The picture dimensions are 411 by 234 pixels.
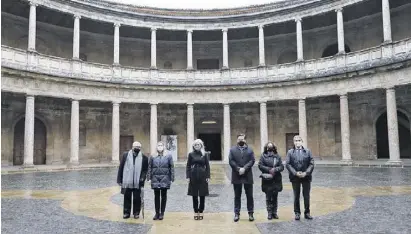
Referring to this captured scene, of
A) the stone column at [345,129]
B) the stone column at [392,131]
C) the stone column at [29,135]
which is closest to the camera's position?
the stone column at [392,131]

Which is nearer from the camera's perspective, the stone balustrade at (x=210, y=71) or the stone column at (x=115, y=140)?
the stone balustrade at (x=210, y=71)

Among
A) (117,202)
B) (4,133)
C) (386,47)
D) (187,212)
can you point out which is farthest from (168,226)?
(4,133)

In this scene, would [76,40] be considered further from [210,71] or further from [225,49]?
[225,49]

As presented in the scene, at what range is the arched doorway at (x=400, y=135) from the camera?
2352 centimetres

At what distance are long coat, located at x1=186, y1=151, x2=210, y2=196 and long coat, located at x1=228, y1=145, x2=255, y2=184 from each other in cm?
57

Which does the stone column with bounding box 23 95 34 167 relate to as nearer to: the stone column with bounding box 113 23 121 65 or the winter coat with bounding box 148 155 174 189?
the stone column with bounding box 113 23 121 65

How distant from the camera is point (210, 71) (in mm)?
26500

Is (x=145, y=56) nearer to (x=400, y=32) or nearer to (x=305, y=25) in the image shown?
(x=305, y=25)

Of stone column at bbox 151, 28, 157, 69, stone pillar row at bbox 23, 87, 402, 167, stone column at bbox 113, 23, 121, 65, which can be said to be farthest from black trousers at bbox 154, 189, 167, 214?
stone column at bbox 151, 28, 157, 69

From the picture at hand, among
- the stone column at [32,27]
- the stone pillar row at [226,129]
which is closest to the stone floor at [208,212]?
the stone pillar row at [226,129]

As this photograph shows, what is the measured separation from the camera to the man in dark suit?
689 centimetres

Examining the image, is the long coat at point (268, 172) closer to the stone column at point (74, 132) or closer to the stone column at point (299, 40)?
the stone column at point (74, 132)

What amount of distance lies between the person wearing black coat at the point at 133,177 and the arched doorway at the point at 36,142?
63.4 ft

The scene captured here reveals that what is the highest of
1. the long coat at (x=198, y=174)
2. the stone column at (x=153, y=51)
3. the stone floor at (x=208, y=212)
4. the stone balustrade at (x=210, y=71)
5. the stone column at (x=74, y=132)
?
the stone column at (x=153, y=51)
